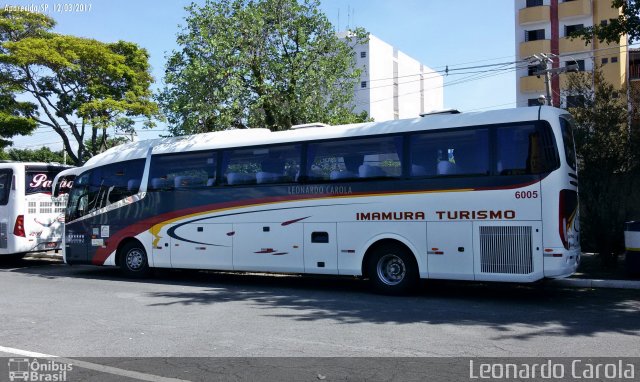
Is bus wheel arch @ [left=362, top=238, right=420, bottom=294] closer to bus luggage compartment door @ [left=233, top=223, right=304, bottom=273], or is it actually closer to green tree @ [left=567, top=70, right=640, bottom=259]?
bus luggage compartment door @ [left=233, top=223, right=304, bottom=273]

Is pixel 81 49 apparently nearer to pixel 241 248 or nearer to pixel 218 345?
pixel 241 248

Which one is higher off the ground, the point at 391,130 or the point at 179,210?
the point at 391,130

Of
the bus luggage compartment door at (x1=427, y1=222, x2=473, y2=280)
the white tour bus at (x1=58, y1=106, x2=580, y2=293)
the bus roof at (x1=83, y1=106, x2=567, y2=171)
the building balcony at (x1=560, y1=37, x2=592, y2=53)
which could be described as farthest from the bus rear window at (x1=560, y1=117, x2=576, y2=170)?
the building balcony at (x1=560, y1=37, x2=592, y2=53)

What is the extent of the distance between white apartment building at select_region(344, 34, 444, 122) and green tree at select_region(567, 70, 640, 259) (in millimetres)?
56347

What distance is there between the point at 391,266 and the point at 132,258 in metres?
7.01

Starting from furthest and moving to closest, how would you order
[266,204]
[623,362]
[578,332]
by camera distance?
[266,204] → [578,332] → [623,362]

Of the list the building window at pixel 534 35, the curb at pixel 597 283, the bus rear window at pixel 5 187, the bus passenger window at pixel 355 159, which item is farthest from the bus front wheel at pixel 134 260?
the building window at pixel 534 35

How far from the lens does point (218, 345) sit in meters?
7.25

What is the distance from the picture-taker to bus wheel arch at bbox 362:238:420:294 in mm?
10993

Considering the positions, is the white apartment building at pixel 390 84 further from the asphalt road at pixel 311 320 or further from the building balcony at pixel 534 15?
the asphalt road at pixel 311 320

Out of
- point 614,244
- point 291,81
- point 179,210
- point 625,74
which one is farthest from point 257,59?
point 625,74

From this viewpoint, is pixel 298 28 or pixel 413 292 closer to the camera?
pixel 413 292

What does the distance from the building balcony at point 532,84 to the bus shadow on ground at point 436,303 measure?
2707 centimetres

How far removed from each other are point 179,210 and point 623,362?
10.0m
